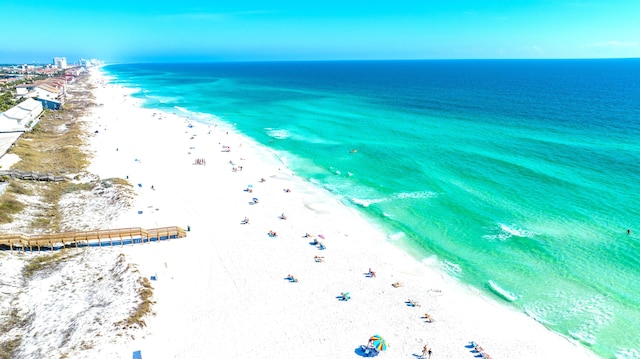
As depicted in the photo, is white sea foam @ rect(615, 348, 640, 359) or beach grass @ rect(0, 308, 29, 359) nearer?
beach grass @ rect(0, 308, 29, 359)

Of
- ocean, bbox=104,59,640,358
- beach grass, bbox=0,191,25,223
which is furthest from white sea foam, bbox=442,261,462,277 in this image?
beach grass, bbox=0,191,25,223

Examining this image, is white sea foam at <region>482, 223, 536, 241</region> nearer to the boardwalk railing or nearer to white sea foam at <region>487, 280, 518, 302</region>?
white sea foam at <region>487, 280, 518, 302</region>

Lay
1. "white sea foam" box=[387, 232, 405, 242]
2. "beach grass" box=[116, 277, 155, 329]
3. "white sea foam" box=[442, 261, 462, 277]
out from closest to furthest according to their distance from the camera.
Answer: "beach grass" box=[116, 277, 155, 329] < "white sea foam" box=[442, 261, 462, 277] < "white sea foam" box=[387, 232, 405, 242]

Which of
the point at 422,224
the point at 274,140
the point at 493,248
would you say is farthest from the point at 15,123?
the point at 493,248

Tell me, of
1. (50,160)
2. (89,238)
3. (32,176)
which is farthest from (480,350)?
(50,160)

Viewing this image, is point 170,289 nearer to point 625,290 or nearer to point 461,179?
point 625,290

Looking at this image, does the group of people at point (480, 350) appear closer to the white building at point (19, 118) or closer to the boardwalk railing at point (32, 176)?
the boardwalk railing at point (32, 176)

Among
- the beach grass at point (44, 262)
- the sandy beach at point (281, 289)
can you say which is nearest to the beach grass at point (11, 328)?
the sandy beach at point (281, 289)
